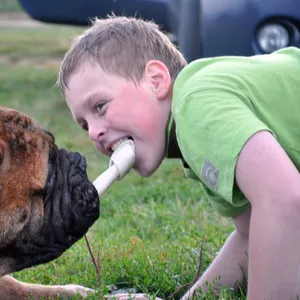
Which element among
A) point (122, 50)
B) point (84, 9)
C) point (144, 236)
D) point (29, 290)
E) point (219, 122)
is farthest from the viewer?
point (84, 9)

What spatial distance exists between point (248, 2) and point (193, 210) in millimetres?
2410

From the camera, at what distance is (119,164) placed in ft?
9.62

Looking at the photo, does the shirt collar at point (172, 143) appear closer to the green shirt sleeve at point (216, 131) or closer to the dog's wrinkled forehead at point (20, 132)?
the green shirt sleeve at point (216, 131)

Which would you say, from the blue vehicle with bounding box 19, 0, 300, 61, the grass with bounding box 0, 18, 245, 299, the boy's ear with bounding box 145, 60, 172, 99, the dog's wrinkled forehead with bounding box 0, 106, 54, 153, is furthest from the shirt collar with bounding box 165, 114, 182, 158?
the blue vehicle with bounding box 19, 0, 300, 61

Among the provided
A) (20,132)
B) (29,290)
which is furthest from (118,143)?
(29,290)

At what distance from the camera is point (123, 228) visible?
14.1 ft

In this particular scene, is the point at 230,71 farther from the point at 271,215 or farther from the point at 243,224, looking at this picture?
the point at 243,224

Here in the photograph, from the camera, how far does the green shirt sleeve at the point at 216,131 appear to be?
8.14 ft

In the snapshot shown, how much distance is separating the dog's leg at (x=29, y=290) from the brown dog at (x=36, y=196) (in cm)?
36

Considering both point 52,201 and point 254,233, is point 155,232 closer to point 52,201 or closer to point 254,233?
point 52,201

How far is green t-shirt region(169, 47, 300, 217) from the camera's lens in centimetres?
251

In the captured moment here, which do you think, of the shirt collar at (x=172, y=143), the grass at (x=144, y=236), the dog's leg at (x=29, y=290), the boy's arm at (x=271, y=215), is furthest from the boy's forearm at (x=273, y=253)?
the dog's leg at (x=29, y=290)

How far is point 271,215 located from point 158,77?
834 mm

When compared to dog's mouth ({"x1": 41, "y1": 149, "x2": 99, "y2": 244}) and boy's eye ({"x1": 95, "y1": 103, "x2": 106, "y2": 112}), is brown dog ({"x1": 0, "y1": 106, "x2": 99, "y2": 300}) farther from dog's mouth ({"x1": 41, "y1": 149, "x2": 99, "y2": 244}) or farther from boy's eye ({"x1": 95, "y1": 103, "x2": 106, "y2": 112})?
boy's eye ({"x1": 95, "y1": 103, "x2": 106, "y2": 112})
